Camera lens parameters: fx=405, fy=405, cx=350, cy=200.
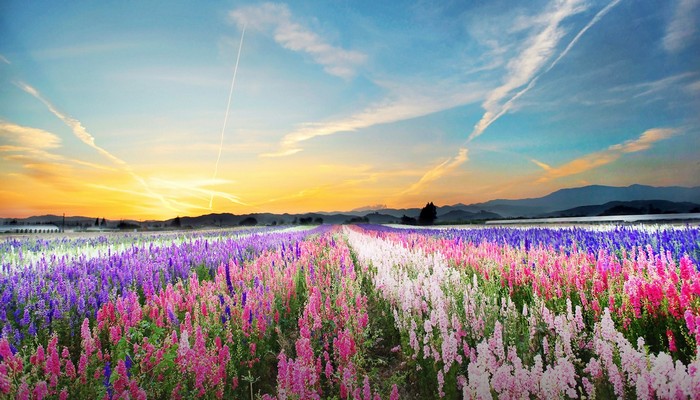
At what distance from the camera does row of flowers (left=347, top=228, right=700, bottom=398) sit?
94.0 inches

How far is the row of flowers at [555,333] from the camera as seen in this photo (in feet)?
7.84

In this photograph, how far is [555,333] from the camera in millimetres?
3846

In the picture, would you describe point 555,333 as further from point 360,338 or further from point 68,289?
point 68,289

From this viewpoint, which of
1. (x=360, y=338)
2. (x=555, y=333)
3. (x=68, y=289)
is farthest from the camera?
(x=68, y=289)

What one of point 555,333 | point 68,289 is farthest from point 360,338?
point 68,289

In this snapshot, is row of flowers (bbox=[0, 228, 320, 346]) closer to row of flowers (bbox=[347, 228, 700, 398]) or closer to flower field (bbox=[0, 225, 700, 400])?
flower field (bbox=[0, 225, 700, 400])

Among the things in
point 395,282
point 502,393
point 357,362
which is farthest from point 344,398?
point 395,282

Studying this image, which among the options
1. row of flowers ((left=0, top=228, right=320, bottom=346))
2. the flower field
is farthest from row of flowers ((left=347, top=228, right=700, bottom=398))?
row of flowers ((left=0, top=228, right=320, bottom=346))

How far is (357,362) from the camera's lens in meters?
3.72

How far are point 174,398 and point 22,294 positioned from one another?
439cm

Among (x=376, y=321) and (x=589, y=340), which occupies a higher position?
(x=589, y=340)

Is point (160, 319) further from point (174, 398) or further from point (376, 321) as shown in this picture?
point (376, 321)

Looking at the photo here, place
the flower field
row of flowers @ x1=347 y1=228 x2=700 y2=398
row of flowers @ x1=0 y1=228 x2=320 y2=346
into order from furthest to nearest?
row of flowers @ x1=0 y1=228 x2=320 y2=346, the flower field, row of flowers @ x1=347 y1=228 x2=700 y2=398

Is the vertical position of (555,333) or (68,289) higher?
(68,289)
